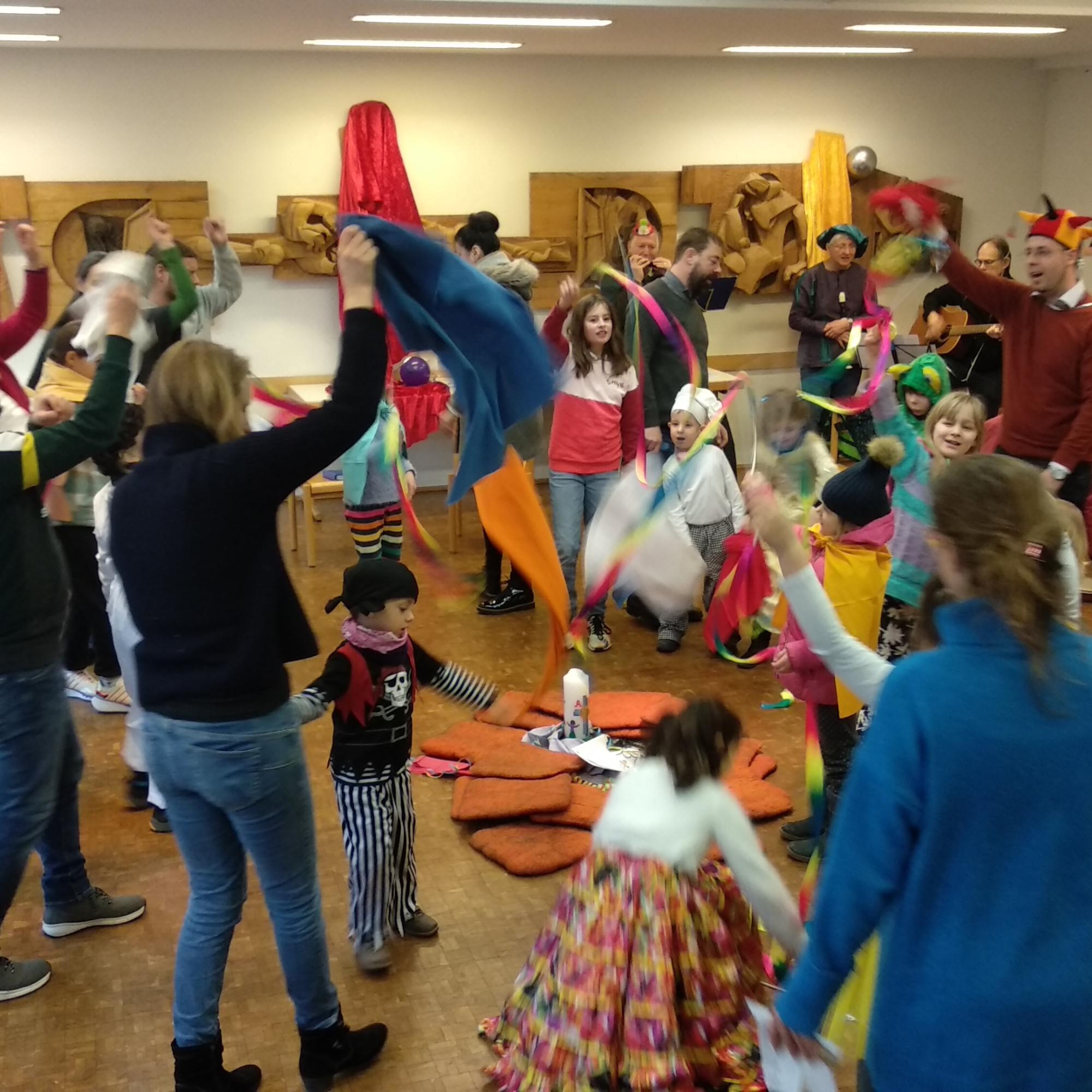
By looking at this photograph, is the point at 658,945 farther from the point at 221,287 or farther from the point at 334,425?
the point at 221,287

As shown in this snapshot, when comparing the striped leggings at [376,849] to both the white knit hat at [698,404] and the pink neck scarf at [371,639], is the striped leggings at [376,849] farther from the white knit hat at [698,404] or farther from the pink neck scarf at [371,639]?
the white knit hat at [698,404]

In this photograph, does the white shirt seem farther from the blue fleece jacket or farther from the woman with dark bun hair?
the blue fleece jacket

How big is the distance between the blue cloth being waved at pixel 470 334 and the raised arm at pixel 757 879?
0.85 m

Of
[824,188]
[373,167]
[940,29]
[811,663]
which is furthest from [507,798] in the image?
[824,188]

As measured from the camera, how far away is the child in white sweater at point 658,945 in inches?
92.7

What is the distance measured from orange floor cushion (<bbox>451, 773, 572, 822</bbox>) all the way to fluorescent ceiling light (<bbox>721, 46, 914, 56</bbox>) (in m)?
5.26

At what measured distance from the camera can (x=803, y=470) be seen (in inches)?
156

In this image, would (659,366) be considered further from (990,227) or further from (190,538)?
(990,227)

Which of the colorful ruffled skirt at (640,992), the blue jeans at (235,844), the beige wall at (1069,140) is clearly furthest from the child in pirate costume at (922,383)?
the beige wall at (1069,140)

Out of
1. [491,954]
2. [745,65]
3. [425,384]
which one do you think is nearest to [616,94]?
[745,65]

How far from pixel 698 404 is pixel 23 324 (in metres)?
2.52

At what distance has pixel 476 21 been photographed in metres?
6.14

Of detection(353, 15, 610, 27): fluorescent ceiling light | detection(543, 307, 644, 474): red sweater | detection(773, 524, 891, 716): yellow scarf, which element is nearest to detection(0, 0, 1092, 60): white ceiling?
detection(353, 15, 610, 27): fluorescent ceiling light

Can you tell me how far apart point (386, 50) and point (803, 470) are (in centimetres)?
476
